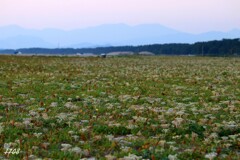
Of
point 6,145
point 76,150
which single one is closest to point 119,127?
point 76,150

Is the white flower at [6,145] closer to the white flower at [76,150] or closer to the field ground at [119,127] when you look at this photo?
the field ground at [119,127]

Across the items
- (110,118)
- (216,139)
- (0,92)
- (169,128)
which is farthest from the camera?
(0,92)

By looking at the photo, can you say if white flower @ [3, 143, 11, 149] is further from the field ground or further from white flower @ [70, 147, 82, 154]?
white flower @ [70, 147, 82, 154]

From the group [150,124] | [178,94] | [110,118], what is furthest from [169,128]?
[178,94]

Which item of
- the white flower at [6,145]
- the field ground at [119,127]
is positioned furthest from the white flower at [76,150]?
the white flower at [6,145]

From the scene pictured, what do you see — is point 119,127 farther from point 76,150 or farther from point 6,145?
point 6,145

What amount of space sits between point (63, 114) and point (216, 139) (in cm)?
623

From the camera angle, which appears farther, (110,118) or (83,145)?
(110,118)

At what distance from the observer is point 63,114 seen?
14766mm

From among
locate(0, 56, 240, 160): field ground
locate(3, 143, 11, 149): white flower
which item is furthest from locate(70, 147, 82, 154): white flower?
locate(3, 143, 11, 149): white flower

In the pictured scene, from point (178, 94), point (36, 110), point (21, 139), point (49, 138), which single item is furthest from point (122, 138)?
point (178, 94)

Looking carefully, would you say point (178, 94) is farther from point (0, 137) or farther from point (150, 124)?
point (0, 137)

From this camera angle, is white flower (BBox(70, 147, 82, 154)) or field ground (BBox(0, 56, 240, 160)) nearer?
white flower (BBox(70, 147, 82, 154))

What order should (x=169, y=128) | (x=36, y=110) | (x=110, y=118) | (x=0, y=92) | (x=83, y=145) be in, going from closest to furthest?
1. (x=83, y=145)
2. (x=169, y=128)
3. (x=110, y=118)
4. (x=36, y=110)
5. (x=0, y=92)
